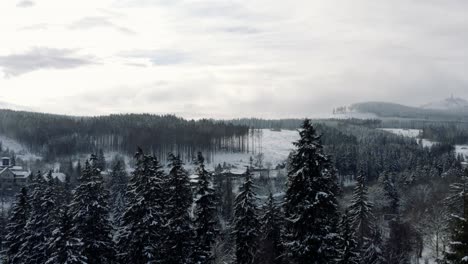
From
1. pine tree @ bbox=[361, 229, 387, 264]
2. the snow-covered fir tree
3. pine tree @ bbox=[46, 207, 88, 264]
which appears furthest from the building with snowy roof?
pine tree @ bbox=[361, 229, 387, 264]

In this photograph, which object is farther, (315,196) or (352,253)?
(352,253)

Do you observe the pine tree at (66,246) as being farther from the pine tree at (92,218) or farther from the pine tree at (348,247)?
the pine tree at (348,247)

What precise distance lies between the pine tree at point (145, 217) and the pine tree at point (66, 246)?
3.76 metres

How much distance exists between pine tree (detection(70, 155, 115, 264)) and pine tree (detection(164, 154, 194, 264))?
5.04 metres

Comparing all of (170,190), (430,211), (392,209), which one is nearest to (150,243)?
(170,190)

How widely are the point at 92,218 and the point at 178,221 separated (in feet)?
21.8

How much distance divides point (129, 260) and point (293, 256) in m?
16.1

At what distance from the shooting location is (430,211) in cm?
8781

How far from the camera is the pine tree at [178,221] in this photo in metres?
36.8

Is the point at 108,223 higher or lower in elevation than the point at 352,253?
higher

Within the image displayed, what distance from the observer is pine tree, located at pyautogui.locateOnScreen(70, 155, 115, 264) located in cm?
3716

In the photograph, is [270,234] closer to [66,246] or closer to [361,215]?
[361,215]

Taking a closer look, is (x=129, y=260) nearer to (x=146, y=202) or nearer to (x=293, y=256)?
(x=146, y=202)

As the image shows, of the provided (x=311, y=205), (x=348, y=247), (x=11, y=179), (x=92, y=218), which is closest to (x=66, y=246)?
(x=92, y=218)
